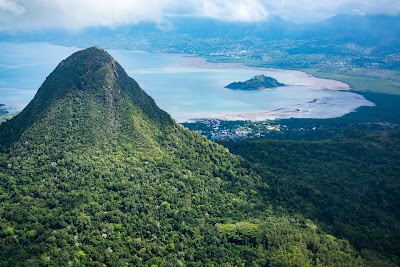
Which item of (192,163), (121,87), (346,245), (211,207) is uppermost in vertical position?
(121,87)

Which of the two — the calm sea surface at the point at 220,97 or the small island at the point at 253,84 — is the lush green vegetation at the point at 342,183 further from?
the small island at the point at 253,84

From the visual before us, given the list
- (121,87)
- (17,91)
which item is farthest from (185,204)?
(17,91)

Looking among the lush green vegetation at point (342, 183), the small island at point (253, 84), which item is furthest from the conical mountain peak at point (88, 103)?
the small island at point (253, 84)

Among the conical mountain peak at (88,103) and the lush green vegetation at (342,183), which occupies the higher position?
the conical mountain peak at (88,103)

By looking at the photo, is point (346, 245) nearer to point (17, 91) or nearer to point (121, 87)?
point (121, 87)

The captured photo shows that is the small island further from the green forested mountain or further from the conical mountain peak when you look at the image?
the green forested mountain

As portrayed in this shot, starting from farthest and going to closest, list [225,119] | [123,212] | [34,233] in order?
[225,119] → [123,212] → [34,233]
